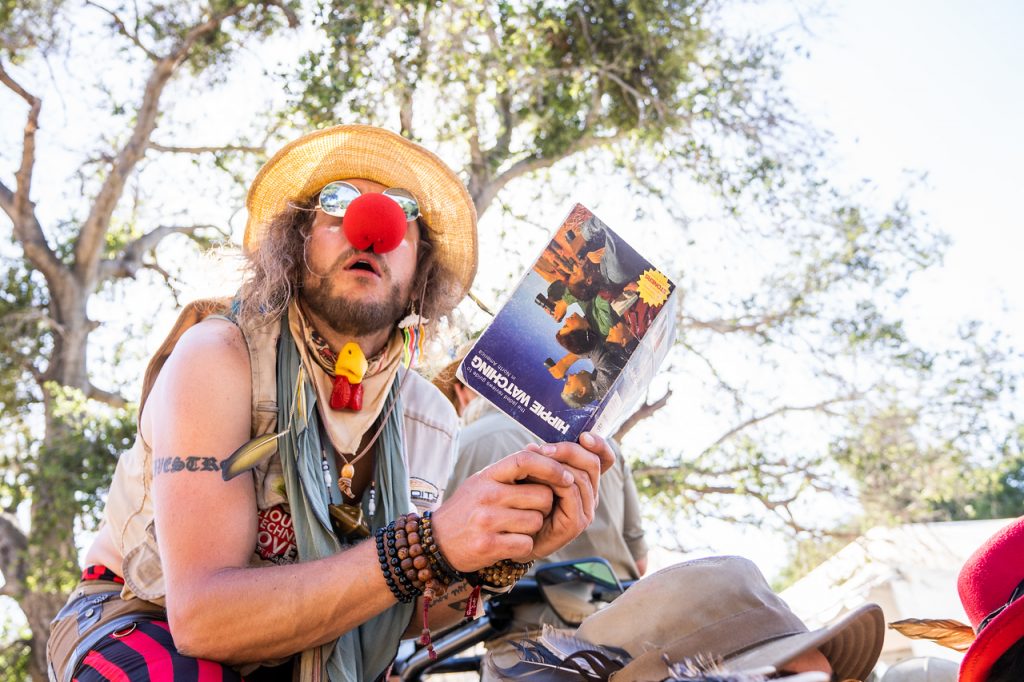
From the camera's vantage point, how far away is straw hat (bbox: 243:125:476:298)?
242 cm

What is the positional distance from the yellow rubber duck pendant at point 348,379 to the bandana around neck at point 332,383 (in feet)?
0.07

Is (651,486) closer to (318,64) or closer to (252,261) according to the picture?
(318,64)

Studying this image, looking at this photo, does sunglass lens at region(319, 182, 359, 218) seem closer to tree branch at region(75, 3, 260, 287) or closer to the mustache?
the mustache

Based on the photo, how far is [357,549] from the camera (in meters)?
1.72

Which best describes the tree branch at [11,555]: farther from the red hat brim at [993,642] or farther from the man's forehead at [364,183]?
the red hat brim at [993,642]

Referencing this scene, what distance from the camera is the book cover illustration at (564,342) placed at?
5.65 feet

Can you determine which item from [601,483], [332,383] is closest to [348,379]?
[332,383]

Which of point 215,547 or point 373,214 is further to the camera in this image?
point 373,214

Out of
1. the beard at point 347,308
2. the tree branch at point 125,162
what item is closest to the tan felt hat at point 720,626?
the beard at point 347,308

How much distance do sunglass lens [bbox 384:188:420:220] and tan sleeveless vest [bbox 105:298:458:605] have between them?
479mm

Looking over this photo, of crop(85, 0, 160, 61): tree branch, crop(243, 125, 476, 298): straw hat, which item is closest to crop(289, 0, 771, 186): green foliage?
crop(85, 0, 160, 61): tree branch

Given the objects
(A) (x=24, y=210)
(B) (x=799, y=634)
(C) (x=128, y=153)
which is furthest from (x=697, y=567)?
(A) (x=24, y=210)

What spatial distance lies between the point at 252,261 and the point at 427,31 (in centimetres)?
541

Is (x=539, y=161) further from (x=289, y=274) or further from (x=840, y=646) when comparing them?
(x=840, y=646)
